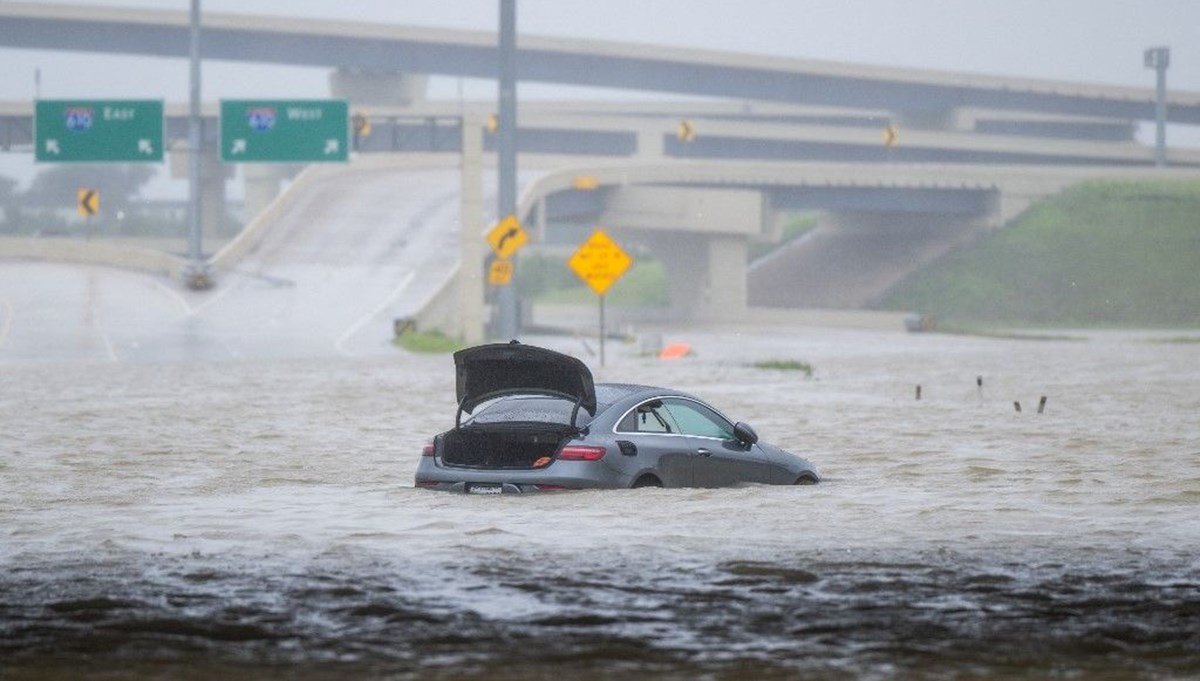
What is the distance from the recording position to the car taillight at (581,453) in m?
16.5

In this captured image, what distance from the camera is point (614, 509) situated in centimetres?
1633

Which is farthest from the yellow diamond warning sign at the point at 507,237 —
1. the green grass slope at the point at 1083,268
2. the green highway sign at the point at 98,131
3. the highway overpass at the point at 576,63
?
the highway overpass at the point at 576,63

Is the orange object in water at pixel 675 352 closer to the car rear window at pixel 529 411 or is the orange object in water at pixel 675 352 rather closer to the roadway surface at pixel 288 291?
the roadway surface at pixel 288 291

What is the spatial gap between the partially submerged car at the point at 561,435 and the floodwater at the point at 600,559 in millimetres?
248

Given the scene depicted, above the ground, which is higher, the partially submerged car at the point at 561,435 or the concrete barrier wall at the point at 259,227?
the concrete barrier wall at the point at 259,227

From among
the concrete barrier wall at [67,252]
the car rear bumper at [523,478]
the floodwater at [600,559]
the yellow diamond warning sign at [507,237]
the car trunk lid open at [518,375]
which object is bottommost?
the floodwater at [600,559]

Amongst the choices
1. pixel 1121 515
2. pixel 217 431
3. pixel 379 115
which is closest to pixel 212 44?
pixel 379 115

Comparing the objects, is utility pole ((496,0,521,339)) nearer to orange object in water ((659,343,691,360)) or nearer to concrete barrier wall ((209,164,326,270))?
orange object in water ((659,343,691,360))

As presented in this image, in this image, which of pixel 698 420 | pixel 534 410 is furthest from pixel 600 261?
pixel 534 410

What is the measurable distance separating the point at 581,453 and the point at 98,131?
54.2m

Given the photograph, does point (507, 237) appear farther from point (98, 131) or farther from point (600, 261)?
Answer: point (98, 131)

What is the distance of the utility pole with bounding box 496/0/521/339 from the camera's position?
155 feet

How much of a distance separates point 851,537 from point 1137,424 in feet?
44.1

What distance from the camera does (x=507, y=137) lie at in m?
47.8
